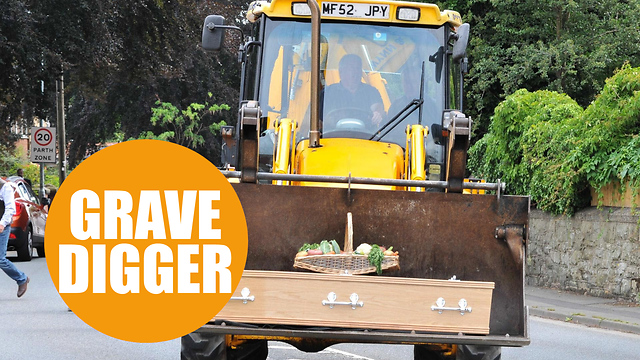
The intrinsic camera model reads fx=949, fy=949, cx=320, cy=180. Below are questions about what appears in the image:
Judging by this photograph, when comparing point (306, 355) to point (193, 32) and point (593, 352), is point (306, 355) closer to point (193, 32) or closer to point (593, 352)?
point (593, 352)

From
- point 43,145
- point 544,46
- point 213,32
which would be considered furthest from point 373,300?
point 43,145

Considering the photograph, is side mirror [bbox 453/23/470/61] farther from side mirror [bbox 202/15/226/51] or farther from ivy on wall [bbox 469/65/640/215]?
ivy on wall [bbox 469/65/640/215]

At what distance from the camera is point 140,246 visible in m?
5.67

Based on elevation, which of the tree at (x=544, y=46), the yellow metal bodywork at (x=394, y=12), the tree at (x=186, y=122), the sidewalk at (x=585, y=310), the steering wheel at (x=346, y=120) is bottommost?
the sidewalk at (x=585, y=310)

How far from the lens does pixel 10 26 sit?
67.7ft

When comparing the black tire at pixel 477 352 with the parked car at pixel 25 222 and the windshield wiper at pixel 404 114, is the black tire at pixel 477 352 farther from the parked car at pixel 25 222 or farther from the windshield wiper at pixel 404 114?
the parked car at pixel 25 222

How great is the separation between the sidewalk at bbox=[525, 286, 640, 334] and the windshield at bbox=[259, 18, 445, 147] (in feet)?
16.2

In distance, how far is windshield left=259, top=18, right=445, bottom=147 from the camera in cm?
847

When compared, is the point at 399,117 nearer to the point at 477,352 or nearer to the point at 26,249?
the point at 477,352

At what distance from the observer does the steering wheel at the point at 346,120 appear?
8430 millimetres

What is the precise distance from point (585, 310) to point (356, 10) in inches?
295

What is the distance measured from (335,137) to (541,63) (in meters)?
14.7

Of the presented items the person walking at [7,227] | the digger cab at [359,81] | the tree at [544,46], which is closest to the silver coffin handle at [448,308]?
the digger cab at [359,81]

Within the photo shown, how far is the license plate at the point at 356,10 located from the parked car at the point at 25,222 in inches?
518
